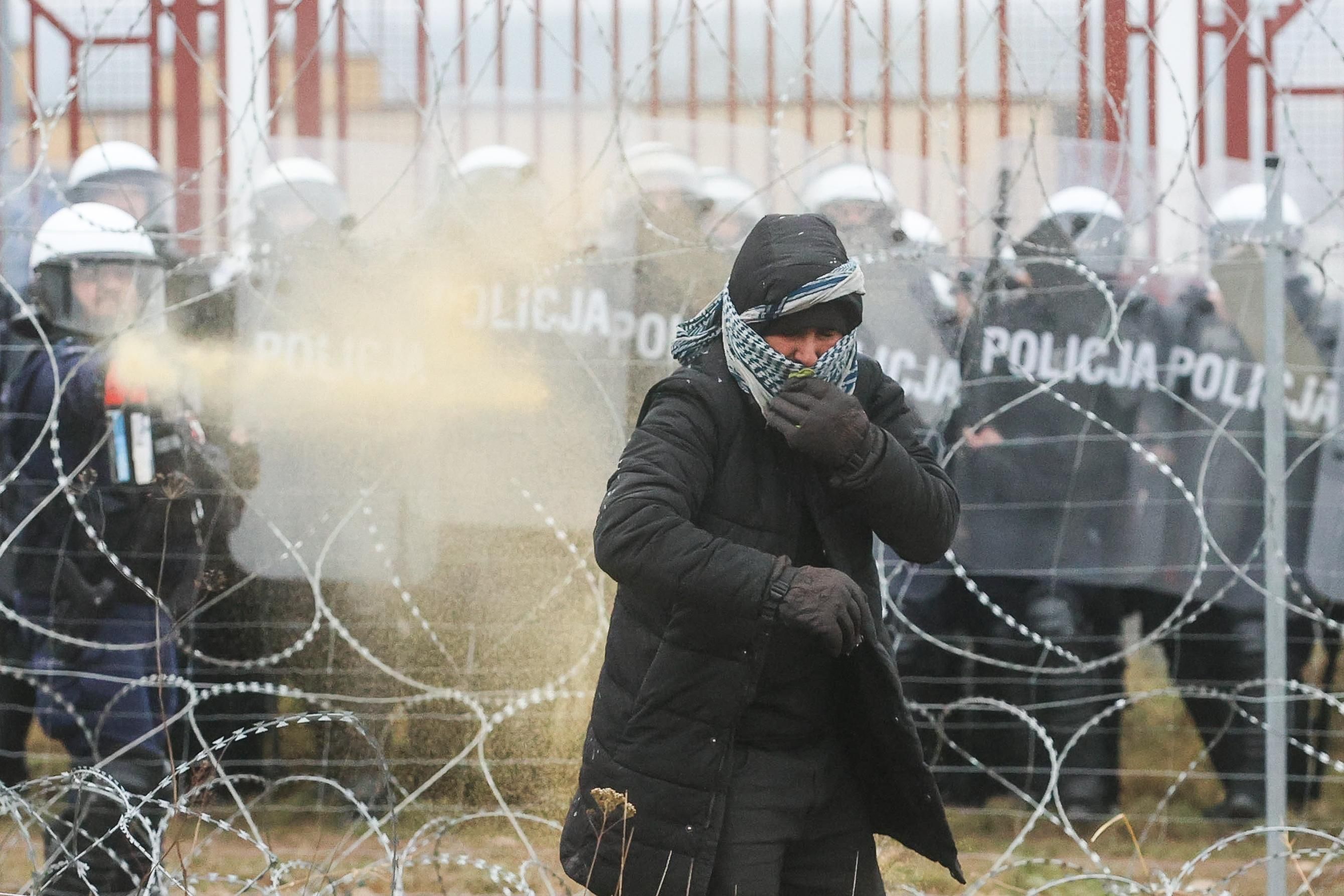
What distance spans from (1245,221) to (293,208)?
2.84 metres

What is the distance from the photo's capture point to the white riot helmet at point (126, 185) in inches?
175

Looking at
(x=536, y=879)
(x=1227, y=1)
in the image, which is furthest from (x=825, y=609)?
(x=1227, y=1)

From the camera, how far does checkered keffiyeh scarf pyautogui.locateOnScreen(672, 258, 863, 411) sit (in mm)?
2279

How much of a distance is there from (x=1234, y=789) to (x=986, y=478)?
130cm

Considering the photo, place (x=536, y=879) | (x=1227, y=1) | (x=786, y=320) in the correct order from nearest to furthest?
(x=786, y=320) < (x=536, y=879) < (x=1227, y=1)

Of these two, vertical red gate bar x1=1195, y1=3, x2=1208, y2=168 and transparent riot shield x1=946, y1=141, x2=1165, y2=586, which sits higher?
vertical red gate bar x1=1195, y1=3, x2=1208, y2=168

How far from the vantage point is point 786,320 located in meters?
2.31

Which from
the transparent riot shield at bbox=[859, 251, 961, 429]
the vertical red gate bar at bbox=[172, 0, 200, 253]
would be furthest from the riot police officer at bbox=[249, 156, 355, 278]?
the transparent riot shield at bbox=[859, 251, 961, 429]

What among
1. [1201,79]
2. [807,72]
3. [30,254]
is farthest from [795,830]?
[1201,79]

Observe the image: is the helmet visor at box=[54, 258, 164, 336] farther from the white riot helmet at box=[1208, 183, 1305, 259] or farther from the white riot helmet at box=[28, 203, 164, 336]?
the white riot helmet at box=[1208, 183, 1305, 259]

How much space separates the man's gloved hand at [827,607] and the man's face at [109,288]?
2.88 meters

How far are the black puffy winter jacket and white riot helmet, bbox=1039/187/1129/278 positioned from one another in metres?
2.33

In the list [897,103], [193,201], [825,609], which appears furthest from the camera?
[897,103]

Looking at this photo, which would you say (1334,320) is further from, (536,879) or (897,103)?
(536,879)
